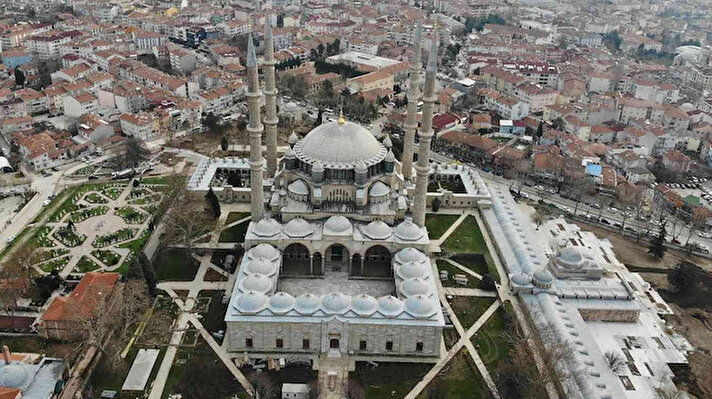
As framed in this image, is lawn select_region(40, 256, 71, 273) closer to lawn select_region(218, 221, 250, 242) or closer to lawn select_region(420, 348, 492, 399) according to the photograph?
lawn select_region(218, 221, 250, 242)

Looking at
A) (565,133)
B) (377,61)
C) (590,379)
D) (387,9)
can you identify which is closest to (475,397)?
(590,379)

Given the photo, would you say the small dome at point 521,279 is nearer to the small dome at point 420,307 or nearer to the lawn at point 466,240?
the lawn at point 466,240

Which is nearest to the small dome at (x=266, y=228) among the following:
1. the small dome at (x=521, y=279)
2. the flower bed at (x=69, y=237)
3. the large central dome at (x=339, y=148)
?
the large central dome at (x=339, y=148)

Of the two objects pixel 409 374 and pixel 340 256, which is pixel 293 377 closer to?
pixel 409 374

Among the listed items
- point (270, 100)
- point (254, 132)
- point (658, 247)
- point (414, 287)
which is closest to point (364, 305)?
point (414, 287)

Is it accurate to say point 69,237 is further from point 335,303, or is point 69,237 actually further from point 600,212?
point 600,212

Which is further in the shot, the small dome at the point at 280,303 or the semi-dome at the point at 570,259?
the semi-dome at the point at 570,259

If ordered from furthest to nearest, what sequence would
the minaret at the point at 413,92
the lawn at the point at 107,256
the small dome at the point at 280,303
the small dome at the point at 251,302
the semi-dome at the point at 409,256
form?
the minaret at the point at 413,92 → the lawn at the point at 107,256 → the semi-dome at the point at 409,256 → the small dome at the point at 280,303 → the small dome at the point at 251,302
